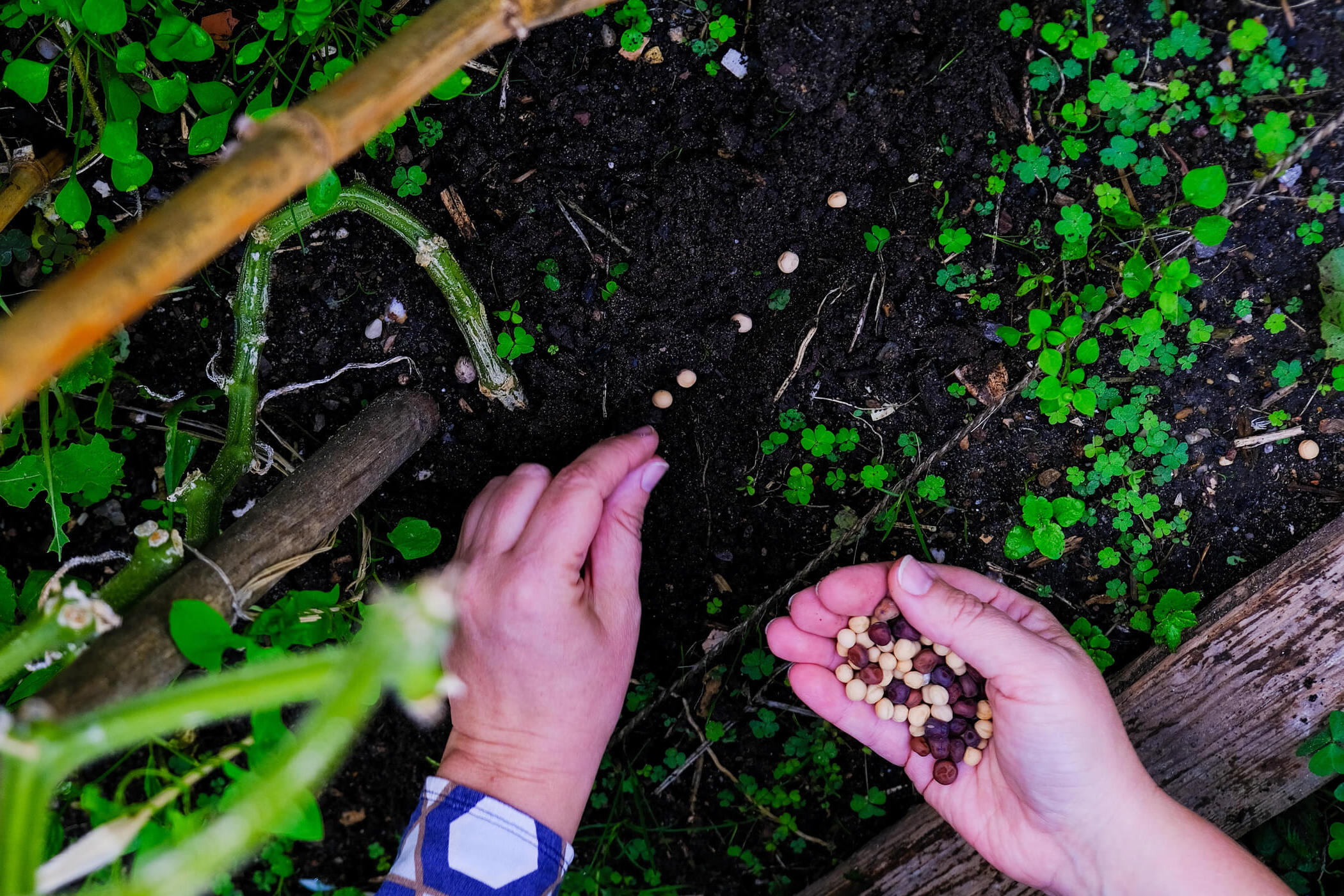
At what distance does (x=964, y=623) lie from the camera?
2.19 metres

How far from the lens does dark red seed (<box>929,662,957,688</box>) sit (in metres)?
2.42

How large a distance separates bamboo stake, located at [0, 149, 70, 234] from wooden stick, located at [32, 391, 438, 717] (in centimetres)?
105

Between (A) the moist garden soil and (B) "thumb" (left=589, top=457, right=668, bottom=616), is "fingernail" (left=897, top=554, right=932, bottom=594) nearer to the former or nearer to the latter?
(A) the moist garden soil

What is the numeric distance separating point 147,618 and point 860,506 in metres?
1.85

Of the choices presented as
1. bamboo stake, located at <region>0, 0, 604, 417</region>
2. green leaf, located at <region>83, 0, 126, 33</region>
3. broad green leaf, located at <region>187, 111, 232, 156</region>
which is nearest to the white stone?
bamboo stake, located at <region>0, 0, 604, 417</region>

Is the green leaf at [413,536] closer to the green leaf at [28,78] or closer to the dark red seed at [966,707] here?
the green leaf at [28,78]

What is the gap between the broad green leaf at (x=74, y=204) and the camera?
2199 mm

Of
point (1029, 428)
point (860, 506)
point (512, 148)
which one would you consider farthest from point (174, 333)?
point (1029, 428)

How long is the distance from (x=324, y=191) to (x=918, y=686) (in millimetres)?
2055

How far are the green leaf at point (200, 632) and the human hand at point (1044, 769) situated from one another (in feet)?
5.02

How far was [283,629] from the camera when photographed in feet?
5.77

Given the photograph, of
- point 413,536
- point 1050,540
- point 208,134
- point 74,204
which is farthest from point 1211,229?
point 74,204

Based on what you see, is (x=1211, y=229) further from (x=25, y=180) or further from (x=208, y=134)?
(x=25, y=180)

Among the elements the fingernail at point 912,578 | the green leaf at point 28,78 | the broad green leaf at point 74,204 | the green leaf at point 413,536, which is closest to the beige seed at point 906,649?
the fingernail at point 912,578
